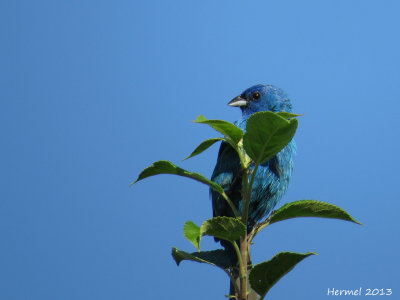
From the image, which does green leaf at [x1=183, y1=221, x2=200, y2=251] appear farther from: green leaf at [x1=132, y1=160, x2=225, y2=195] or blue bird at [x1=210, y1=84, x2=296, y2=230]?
blue bird at [x1=210, y1=84, x2=296, y2=230]

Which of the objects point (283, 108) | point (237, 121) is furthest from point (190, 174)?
point (283, 108)

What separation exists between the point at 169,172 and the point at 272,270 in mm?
430

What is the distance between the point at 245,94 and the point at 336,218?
2.14m

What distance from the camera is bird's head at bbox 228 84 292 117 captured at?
3.46 m

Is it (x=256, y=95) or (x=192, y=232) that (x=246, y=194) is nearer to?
(x=192, y=232)

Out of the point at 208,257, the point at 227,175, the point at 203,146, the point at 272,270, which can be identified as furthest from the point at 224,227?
the point at 227,175

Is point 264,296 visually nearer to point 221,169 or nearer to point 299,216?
point 299,216

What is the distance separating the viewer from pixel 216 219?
1416 mm

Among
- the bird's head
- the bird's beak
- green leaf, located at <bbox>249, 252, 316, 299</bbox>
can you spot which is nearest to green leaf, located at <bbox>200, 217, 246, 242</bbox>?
green leaf, located at <bbox>249, 252, 316, 299</bbox>

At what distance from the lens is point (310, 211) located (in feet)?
5.09

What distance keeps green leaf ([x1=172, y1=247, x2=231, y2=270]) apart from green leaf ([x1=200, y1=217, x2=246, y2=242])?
0.77 feet

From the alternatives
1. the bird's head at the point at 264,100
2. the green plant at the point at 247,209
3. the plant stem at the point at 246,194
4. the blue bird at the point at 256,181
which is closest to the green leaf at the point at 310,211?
the green plant at the point at 247,209

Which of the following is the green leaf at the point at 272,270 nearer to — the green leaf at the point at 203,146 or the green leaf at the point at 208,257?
the green leaf at the point at 208,257

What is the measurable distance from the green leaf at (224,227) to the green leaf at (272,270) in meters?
0.13
